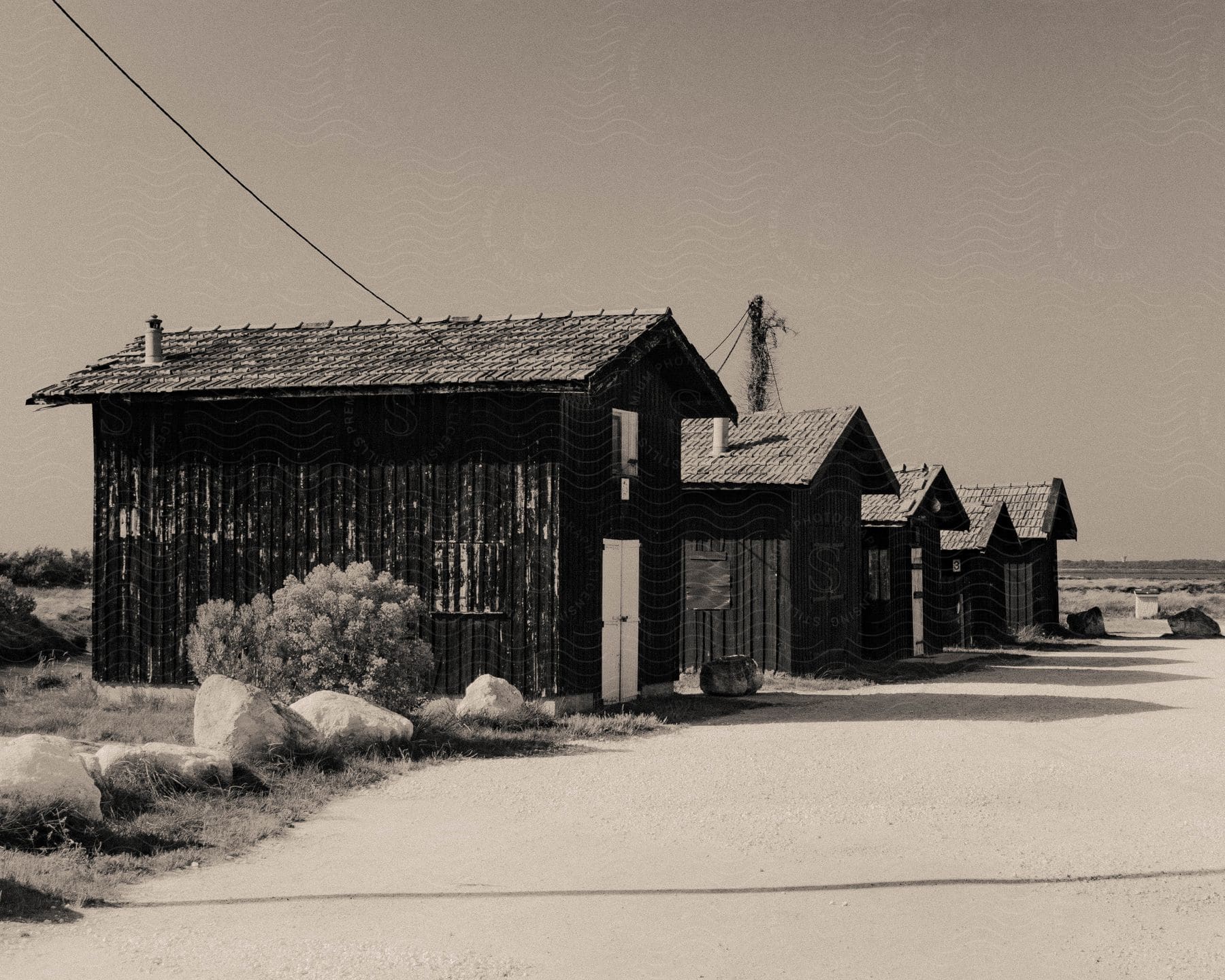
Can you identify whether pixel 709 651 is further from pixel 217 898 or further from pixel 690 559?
pixel 217 898

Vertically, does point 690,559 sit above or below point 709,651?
above

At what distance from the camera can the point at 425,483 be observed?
55.6 ft

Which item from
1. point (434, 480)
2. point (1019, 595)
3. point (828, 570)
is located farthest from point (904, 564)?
point (434, 480)

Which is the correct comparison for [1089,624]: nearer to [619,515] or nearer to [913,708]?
[913,708]

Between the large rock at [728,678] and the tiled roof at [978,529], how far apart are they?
15616mm

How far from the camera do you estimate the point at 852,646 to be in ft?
83.9

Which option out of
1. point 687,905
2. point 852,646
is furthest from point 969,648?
point 687,905

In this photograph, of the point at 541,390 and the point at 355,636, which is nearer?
the point at 355,636

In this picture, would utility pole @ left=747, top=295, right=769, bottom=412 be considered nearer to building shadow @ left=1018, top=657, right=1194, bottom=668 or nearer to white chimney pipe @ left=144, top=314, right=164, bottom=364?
building shadow @ left=1018, top=657, right=1194, bottom=668

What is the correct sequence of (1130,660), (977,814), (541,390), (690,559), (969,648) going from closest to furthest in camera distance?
(977,814) → (541,390) → (690,559) → (1130,660) → (969,648)

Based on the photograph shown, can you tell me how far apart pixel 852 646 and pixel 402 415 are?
39.6 ft

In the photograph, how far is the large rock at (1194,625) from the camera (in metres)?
38.9

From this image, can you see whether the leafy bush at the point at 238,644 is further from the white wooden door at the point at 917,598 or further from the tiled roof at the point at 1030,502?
the tiled roof at the point at 1030,502

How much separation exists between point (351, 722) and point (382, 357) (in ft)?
23.3
